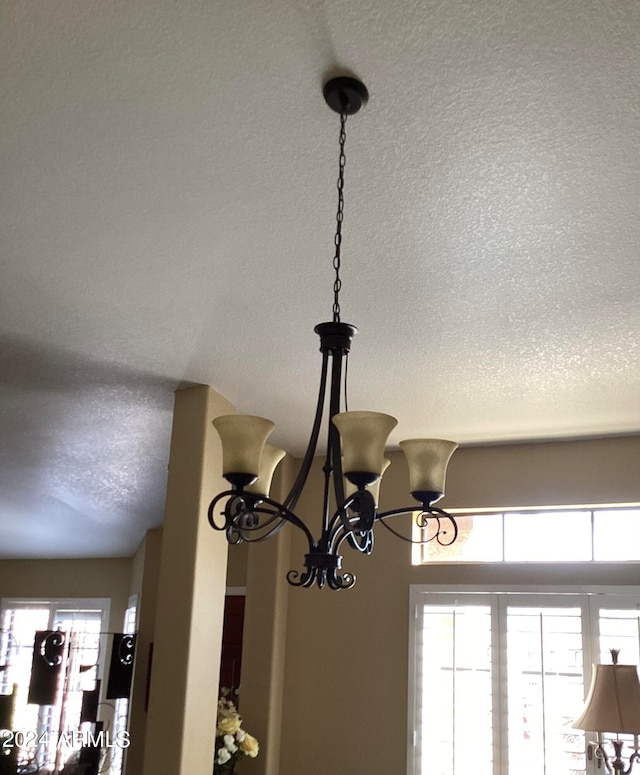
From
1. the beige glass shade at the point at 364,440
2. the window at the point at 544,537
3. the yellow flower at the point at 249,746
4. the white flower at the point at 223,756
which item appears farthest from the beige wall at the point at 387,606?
the beige glass shade at the point at 364,440

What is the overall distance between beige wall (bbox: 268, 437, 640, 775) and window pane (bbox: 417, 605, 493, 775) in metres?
0.16

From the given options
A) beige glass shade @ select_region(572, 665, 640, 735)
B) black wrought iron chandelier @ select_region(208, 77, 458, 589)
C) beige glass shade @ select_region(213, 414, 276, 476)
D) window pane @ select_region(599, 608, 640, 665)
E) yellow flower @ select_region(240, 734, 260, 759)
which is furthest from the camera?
yellow flower @ select_region(240, 734, 260, 759)

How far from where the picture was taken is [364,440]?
82.0 inches

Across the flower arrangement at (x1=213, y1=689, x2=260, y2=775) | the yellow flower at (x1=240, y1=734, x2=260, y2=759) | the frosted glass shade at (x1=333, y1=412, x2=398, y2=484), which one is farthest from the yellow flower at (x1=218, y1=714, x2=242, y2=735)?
the frosted glass shade at (x1=333, y1=412, x2=398, y2=484)

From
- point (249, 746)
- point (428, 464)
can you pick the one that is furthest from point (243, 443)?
point (249, 746)

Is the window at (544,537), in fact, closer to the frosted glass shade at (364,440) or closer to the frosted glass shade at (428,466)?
the frosted glass shade at (428,466)

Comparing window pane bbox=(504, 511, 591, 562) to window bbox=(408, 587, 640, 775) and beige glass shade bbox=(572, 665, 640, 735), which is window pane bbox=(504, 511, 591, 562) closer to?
window bbox=(408, 587, 640, 775)

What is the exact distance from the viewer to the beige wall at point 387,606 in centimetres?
464

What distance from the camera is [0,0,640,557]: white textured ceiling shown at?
1.88 m

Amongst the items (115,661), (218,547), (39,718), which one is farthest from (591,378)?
(39,718)

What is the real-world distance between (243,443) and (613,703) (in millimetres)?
2669

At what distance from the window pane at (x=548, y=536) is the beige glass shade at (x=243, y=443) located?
2980mm

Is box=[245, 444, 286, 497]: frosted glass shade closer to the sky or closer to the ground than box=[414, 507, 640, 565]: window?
closer to the ground

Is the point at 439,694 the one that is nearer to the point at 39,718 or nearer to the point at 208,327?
the point at 39,718
